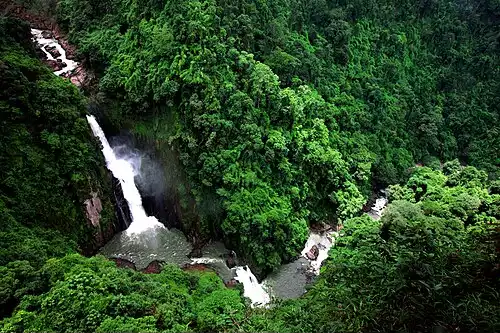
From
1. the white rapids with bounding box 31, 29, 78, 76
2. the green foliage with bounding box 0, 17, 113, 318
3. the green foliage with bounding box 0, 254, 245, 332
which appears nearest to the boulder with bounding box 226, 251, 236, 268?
the green foliage with bounding box 0, 254, 245, 332

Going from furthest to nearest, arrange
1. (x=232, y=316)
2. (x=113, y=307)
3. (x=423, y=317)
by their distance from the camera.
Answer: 1. (x=232, y=316)
2. (x=113, y=307)
3. (x=423, y=317)

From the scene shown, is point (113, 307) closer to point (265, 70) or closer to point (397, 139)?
point (265, 70)

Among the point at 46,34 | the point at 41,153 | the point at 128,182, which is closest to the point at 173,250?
the point at 128,182

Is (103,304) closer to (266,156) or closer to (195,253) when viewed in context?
(195,253)

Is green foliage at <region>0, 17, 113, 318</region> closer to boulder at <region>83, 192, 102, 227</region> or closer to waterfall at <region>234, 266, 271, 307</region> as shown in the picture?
boulder at <region>83, 192, 102, 227</region>

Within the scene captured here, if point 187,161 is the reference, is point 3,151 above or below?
above

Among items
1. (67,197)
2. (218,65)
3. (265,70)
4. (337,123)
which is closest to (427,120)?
(337,123)
